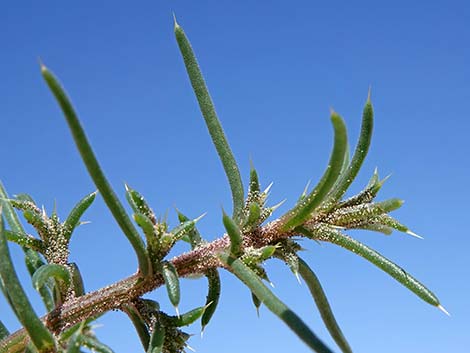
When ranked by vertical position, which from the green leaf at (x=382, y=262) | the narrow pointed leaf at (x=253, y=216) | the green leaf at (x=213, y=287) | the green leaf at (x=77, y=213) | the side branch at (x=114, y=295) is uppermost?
the green leaf at (x=77, y=213)

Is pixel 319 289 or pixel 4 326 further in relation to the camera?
pixel 4 326

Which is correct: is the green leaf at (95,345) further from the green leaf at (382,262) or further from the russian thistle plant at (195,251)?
the green leaf at (382,262)

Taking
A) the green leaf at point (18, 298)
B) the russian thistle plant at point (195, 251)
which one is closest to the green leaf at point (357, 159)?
the russian thistle plant at point (195, 251)

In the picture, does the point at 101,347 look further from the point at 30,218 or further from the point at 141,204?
the point at 30,218

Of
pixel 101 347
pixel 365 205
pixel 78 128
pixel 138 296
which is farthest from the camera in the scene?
pixel 365 205

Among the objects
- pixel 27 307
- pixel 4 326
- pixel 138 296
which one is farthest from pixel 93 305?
pixel 4 326

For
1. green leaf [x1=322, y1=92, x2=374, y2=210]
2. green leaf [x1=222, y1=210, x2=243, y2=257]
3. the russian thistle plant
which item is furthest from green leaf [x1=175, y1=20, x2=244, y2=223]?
green leaf [x1=322, y1=92, x2=374, y2=210]

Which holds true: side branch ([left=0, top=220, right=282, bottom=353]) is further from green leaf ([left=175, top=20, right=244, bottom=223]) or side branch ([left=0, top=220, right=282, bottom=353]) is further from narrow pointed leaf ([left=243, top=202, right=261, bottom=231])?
green leaf ([left=175, top=20, right=244, bottom=223])
